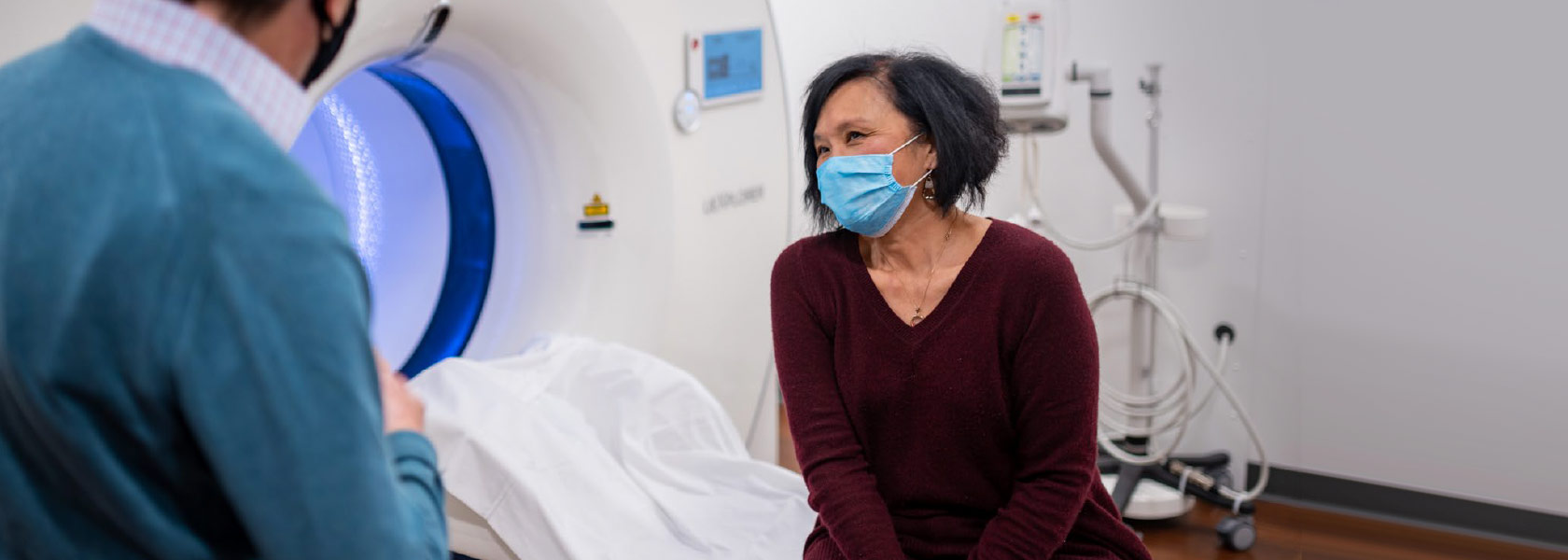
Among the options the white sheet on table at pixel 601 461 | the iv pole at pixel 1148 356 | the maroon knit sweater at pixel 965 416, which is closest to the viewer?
the maroon knit sweater at pixel 965 416

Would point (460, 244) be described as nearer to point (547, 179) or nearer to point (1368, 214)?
point (547, 179)

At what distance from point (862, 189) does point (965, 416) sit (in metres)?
0.29

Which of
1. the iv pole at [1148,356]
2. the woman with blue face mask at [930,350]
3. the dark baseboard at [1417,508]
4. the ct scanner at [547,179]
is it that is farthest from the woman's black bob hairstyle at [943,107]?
the dark baseboard at [1417,508]

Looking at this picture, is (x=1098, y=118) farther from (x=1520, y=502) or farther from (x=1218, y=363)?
(x=1520, y=502)

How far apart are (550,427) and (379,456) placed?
108 centimetres

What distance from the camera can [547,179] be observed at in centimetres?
200

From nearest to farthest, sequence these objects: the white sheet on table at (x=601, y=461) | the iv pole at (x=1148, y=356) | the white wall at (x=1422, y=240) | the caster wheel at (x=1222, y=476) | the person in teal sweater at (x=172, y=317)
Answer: the person in teal sweater at (x=172, y=317) → the white sheet on table at (x=601, y=461) → the white wall at (x=1422, y=240) → the iv pole at (x=1148, y=356) → the caster wheel at (x=1222, y=476)

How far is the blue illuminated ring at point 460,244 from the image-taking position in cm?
204

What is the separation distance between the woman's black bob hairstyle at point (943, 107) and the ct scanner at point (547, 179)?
0.48 m

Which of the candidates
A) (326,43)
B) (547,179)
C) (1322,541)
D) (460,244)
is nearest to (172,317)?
(326,43)

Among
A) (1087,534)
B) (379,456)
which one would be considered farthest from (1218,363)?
(379,456)

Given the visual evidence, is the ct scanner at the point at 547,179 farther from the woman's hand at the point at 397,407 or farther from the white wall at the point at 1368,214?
the woman's hand at the point at 397,407

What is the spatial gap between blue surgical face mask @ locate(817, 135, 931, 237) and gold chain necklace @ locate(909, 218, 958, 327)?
8 cm

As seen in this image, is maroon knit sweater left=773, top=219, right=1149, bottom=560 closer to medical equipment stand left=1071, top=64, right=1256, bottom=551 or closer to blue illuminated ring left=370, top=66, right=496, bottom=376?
blue illuminated ring left=370, top=66, right=496, bottom=376
